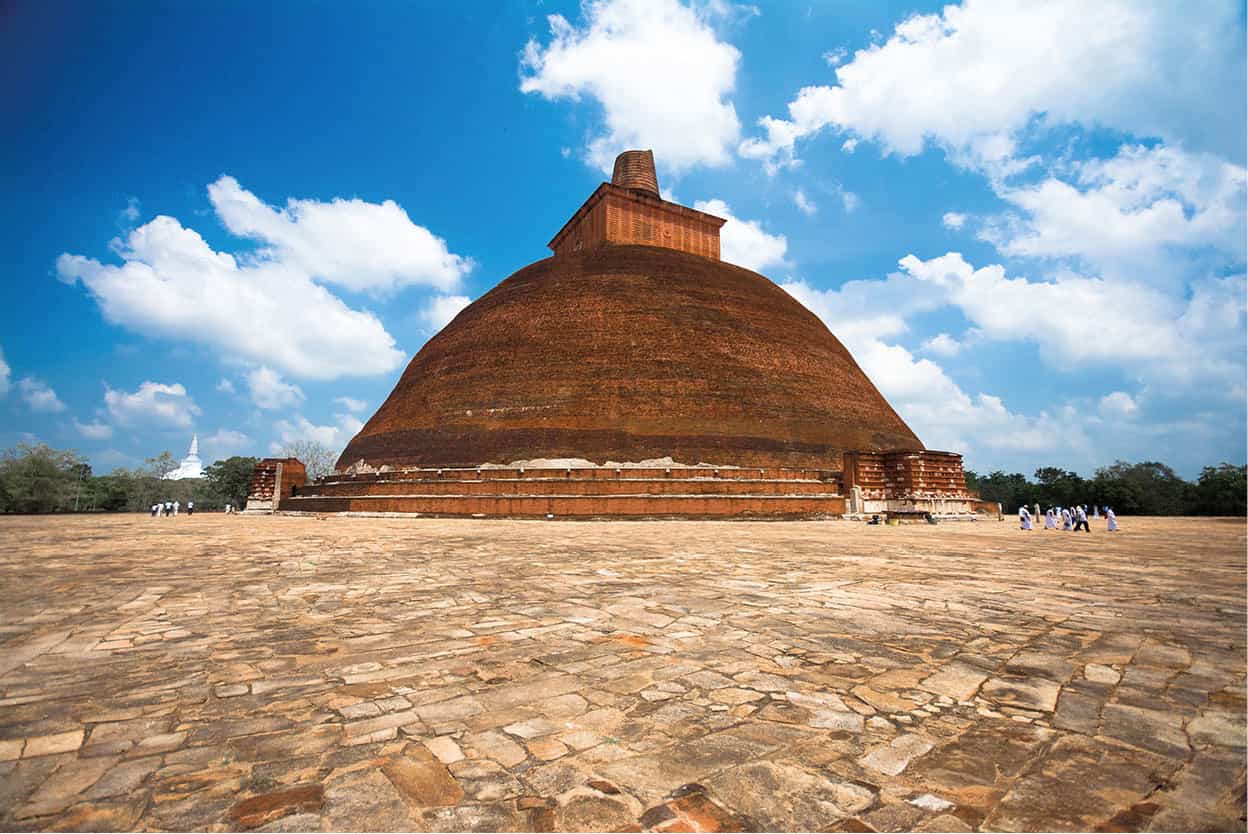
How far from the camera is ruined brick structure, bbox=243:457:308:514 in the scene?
25.6m

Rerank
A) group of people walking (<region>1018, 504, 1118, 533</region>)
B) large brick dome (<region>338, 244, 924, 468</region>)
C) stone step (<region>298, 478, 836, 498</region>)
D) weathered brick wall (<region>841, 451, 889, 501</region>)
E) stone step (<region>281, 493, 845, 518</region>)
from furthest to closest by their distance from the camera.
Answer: large brick dome (<region>338, 244, 924, 468</region>), weathered brick wall (<region>841, 451, 889, 501</region>), stone step (<region>298, 478, 836, 498</region>), stone step (<region>281, 493, 845, 518</region>), group of people walking (<region>1018, 504, 1118, 533</region>)

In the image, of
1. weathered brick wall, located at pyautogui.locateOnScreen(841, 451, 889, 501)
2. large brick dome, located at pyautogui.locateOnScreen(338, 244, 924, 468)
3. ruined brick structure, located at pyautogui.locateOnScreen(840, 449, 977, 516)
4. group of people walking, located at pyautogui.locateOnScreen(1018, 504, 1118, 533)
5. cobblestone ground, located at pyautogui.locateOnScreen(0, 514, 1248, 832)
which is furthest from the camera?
large brick dome, located at pyautogui.locateOnScreen(338, 244, 924, 468)

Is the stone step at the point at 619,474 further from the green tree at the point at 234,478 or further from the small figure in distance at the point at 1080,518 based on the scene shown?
the green tree at the point at 234,478

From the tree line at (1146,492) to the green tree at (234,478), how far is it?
2176 inches

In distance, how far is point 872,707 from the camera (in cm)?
227

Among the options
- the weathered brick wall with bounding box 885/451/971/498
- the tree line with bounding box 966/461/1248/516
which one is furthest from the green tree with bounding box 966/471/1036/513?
the weathered brick wall with bounding box 885/451/971/498

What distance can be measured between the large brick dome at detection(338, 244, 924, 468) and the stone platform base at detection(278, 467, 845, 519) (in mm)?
886

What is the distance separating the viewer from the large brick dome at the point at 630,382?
66.4ft

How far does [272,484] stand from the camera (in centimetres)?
2609

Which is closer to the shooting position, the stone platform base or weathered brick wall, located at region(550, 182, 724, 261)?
the stone platform base

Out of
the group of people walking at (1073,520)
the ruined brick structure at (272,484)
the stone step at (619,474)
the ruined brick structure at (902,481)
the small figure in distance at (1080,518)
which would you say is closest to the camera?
the small figure in distance at (1080,518)

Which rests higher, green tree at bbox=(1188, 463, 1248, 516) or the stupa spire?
the stupa spire

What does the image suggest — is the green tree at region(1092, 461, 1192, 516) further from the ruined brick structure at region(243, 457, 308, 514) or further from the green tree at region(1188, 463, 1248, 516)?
the ruined brick structure at region(243, 457, 308, 514)

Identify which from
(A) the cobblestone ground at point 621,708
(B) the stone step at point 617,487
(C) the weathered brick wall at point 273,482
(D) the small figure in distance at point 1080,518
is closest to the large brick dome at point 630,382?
(B) the stone step at point 617,487
